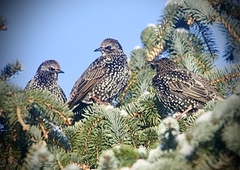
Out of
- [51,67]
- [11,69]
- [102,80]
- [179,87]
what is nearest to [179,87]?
[179,87]

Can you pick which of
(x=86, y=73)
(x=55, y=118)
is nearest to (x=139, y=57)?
(x=86, y=73)

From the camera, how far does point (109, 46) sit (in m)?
5.96

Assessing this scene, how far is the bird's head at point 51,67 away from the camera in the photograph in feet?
19.5

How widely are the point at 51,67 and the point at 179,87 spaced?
73.7 inches

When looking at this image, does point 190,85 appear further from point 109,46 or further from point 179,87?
point 109,46

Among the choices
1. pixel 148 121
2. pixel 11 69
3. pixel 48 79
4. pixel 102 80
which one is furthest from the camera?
pixel 48 79

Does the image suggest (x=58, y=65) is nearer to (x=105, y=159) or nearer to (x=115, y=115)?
(x=115, y=115)

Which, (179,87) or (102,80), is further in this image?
(102,80)

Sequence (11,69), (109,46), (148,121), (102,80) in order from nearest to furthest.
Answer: (11,69), (148,121), (102,80), (109,46)

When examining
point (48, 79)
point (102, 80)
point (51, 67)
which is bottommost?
point (102, 80)

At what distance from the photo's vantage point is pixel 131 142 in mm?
3053

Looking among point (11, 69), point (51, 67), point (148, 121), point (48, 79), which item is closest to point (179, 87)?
point (148, 121)

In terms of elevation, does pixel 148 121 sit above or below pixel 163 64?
below

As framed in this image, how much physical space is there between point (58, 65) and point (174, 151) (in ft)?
14.0
